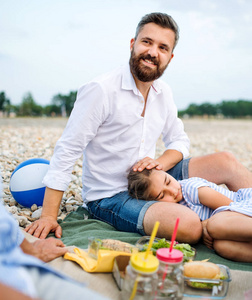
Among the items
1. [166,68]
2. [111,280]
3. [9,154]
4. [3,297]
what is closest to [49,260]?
[111,280]

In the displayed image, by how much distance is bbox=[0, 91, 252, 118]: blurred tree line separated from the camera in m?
40.9

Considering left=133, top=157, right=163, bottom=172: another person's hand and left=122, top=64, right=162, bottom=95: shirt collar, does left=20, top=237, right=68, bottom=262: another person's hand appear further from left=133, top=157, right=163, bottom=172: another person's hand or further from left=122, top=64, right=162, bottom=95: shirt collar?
left=122, top=64, right=162, bottom=95: shirt collar

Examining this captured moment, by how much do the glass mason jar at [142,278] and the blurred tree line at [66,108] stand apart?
36430 millimetres

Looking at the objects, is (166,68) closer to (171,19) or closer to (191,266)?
(171,19)

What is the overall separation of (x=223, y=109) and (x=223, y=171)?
6964 cm

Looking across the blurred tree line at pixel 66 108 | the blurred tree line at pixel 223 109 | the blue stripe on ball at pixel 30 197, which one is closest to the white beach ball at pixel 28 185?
the blue stripe on ball at pixel 30 197

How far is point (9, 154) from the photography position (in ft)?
19.0

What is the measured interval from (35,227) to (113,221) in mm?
701

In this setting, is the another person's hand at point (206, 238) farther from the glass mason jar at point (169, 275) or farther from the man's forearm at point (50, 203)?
the man's forearm at point (50, 203)

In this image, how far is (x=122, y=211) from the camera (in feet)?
9.89

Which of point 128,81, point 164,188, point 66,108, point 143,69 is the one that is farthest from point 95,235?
point 66,108

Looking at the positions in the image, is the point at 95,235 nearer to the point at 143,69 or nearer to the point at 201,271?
the point at 201,271

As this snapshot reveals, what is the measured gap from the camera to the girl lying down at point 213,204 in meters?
2.60

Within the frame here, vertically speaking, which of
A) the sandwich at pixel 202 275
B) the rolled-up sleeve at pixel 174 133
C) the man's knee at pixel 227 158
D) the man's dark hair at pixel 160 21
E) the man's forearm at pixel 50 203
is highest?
the man's dark hair at pixel 160 21
